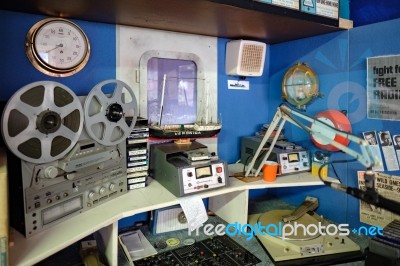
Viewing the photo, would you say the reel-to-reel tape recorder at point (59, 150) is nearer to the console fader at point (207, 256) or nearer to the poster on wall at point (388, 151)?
the console fader at point (207, 256)

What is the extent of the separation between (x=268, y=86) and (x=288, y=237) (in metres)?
1.14

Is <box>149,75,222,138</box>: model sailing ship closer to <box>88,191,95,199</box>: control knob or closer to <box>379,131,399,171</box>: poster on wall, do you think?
<box>88,191,95,199</box>: control knob

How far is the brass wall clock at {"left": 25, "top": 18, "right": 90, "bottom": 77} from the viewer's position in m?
1.41

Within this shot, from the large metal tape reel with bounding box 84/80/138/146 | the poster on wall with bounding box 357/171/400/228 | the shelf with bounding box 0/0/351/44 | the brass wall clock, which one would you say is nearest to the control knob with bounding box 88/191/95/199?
the large metal tape reel with bounding box 84/80/138/146

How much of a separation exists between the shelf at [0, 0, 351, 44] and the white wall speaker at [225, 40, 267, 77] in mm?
86

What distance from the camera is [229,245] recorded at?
154cm

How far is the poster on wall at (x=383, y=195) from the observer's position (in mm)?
1532

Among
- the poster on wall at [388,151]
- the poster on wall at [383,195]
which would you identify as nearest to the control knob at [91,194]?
the poster on wall at [383,195]

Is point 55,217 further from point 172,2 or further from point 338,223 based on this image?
point 338,223

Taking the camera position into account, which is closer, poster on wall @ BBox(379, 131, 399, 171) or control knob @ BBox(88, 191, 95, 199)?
control knob @ BBox(88, 191, 95, 199)

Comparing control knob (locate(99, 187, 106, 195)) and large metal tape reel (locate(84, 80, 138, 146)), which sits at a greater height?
large metal tape reel (locate(84, 80, 138, 146))

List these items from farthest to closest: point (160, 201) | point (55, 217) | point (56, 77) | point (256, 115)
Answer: point (256, 115) → point (56, 77) → point (160, 201) → point (55, 217)

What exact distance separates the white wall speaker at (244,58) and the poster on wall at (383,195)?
0.92m

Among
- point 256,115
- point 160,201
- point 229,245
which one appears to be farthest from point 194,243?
point 256,115
